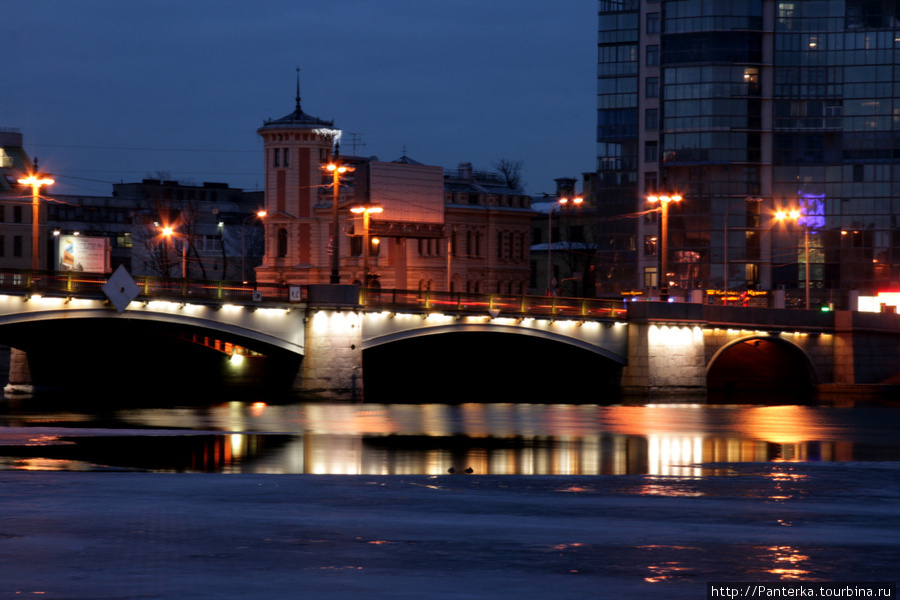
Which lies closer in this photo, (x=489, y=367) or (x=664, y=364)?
(x=664, y=364)

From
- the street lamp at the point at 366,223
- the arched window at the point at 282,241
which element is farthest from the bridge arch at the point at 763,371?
the arched window at the point at 282,241

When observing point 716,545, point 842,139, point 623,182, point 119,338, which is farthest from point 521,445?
point 623,182

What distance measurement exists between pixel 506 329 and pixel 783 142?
161 feet

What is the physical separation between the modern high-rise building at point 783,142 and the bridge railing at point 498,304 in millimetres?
36199

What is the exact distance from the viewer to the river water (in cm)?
1263

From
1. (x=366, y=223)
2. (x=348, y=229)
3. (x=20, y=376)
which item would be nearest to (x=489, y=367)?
(x=366, y=223)

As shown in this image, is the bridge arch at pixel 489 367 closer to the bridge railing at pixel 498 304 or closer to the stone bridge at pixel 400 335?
the stone bridge at pixel 400 335

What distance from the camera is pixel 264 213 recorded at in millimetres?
108062

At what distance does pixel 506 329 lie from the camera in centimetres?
5991

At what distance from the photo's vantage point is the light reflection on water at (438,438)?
2775cm

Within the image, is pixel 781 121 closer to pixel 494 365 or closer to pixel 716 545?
pixel 494 365

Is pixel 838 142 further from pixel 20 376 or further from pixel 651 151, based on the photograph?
pixel 20 376

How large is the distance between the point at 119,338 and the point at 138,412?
13314 mm

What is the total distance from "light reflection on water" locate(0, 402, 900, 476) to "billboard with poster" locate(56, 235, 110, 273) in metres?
6.68
